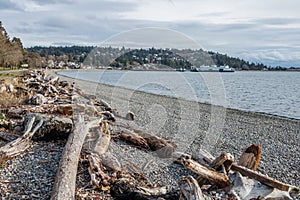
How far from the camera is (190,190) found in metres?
4.45

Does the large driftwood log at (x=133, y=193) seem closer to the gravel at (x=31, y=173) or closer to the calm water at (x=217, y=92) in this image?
the gravel at (x=31, y=173)

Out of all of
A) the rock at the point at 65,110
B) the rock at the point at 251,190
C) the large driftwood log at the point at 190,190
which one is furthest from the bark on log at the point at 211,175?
the rock at the point at 65,110

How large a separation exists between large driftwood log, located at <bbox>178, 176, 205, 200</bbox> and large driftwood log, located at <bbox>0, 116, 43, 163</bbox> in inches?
134

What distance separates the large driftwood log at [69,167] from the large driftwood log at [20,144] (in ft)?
3.27

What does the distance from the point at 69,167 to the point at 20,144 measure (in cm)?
189

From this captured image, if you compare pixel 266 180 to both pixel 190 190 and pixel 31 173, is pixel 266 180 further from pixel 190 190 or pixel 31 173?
pixel 31 173

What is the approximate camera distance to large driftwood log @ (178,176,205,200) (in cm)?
439

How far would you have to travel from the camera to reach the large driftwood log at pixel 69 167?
460cm

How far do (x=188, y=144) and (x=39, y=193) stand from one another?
5.79 meters

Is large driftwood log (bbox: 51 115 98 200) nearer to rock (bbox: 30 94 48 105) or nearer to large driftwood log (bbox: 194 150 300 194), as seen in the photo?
large driftwood log (bbox: 194 150 300 194)

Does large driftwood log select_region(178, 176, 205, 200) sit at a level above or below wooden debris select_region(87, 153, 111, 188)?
above

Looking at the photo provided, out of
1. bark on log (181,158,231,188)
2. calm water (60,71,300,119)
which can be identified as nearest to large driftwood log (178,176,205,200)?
bark on log (181,158,231,188)

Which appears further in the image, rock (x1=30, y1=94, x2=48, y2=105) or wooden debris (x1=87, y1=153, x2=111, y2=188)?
rock (x1=30, y1=94, x2=48, y2=105)

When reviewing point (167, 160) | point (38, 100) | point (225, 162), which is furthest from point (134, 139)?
point (38, 100)
